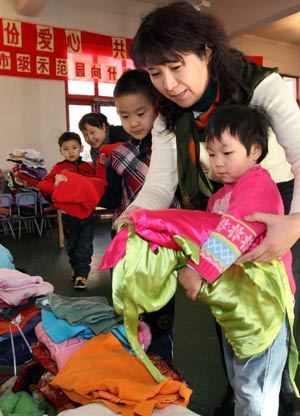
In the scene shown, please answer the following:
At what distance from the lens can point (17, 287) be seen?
1853 mm

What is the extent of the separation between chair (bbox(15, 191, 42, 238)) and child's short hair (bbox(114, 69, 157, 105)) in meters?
4.14

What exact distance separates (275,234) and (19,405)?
1085 millimetres

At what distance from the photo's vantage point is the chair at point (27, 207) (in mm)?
5395

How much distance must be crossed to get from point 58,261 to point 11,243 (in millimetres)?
1250

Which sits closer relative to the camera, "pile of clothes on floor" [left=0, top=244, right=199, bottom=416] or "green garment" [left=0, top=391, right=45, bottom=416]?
"pile of clothes on floor" [left=0, top=244, right=199, bottom=416]

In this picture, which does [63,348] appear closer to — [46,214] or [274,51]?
[46,214]

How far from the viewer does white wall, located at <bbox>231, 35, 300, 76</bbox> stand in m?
8.27

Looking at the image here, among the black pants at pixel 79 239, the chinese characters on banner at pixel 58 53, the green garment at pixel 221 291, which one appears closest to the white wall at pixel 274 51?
the chinese characters on banner at pixel 58 53

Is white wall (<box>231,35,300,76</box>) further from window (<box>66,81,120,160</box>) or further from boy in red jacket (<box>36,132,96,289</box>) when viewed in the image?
boy in red jacket (<box>36,132,96,289</box>)

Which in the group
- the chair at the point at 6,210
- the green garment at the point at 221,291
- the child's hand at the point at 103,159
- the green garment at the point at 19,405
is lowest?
the green garment at the point at 19,405

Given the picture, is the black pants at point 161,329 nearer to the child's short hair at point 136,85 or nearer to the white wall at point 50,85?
the child's short hair at point 136,85

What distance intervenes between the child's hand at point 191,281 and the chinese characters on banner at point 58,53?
5361 mm

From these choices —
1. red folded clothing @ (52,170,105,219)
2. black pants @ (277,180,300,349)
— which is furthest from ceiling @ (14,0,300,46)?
black pants @ (277,180,300,349)

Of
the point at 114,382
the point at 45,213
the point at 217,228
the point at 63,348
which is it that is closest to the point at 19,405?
the point at 63,348
